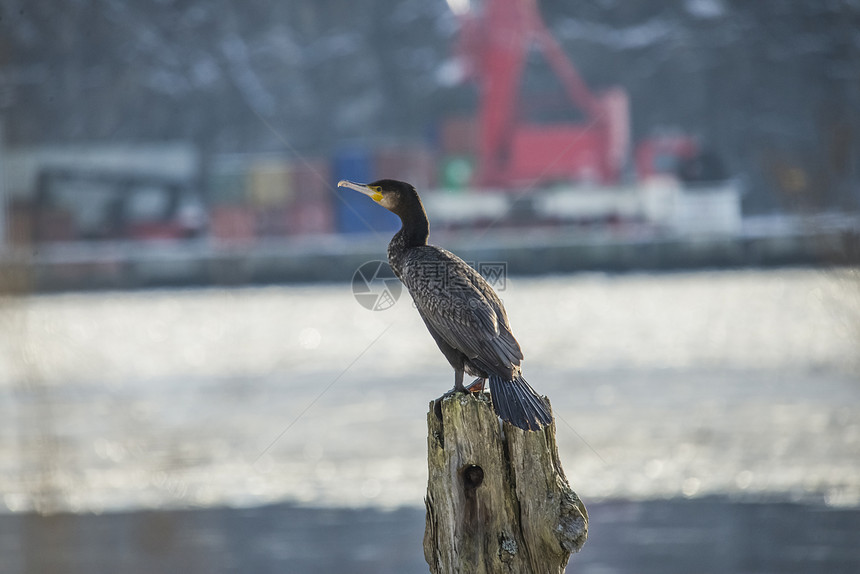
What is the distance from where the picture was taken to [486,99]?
55.1 meters

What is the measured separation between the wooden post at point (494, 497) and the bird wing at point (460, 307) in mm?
244

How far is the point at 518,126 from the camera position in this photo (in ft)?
183

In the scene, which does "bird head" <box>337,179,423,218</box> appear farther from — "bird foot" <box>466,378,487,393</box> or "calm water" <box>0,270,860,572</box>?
"calm water" <box>0,270,860,572</box>

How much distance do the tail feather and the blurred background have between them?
1.53m

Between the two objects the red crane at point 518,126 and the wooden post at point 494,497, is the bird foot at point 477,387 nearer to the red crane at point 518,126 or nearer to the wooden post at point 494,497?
the wooden post at point 494,497

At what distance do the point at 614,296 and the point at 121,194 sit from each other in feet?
120

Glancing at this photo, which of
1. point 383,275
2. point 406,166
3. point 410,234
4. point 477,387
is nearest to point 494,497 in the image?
point 477,387

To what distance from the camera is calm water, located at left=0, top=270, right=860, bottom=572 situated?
8.16m

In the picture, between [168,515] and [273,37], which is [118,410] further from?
[273,37]

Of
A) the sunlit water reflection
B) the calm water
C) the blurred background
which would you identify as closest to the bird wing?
the blurred background

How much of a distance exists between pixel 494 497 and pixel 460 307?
696 mm

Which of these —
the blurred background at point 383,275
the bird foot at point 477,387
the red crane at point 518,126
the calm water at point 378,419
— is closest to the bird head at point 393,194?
the bird foot at point 477,387

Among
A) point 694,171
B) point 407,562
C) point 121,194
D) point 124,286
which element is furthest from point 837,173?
point 121,194

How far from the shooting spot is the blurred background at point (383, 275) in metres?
8.01
